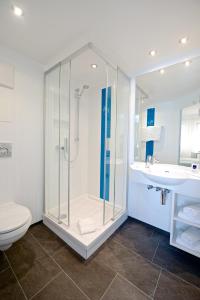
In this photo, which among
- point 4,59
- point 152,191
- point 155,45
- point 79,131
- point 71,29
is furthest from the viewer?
point 79,131

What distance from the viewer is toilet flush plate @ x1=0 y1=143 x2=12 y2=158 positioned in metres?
1.66

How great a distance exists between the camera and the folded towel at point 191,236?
1436mm

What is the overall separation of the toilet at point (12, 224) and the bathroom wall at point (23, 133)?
0.29 metres

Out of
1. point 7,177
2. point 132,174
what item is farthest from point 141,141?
point 7,177

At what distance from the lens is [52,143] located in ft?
6.70

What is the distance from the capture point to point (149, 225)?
6.65ft

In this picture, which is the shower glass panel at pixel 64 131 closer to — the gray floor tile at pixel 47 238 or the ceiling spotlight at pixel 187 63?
the gray floor tile at pixel 47 238

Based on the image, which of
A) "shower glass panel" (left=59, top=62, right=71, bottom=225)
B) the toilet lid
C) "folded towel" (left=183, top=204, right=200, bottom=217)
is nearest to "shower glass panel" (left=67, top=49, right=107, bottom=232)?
"shower glass panel" (left=59, top=62, right=71, bottom=225)

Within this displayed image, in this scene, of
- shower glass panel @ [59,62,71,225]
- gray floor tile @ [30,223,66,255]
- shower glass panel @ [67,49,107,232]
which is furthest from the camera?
shower glass panel @ [67,49,107,232]

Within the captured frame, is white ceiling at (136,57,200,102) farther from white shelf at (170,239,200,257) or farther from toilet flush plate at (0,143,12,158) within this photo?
toilet flush plate at (0,143,12,158)

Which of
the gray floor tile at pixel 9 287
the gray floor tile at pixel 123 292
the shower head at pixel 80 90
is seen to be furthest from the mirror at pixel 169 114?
the gray floor tile at pixel 9 287

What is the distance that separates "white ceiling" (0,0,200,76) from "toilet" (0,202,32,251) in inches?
72.6

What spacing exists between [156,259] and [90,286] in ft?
2.44

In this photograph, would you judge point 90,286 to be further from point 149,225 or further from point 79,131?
point 79,131
